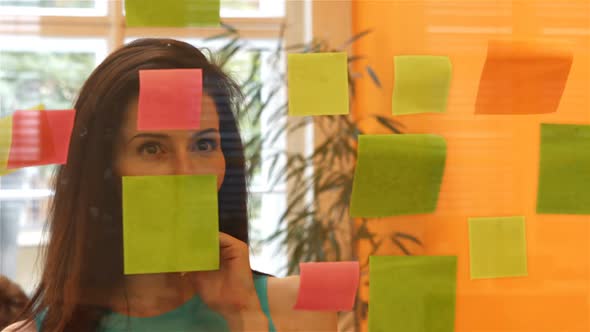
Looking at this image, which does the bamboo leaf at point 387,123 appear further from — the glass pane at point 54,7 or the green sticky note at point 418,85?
the glass pane at point 54,7

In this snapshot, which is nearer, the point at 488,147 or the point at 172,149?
the point at 172,149

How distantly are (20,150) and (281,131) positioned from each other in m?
0.33

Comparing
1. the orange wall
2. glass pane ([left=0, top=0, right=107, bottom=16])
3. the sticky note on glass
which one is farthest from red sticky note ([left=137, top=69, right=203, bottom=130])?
the sticky note on glass

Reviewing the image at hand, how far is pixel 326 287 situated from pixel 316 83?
0.27 metres

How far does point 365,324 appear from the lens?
0.82 metres

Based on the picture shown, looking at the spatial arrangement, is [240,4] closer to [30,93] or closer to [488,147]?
[30,93]

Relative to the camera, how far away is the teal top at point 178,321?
2.55 feet

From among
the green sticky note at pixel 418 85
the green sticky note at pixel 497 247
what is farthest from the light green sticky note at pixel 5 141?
the green sticky note at pixel 497 247

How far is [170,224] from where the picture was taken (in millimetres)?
765

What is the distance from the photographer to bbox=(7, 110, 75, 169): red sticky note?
2.48ft

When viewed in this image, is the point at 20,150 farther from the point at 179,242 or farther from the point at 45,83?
the point at 179,242

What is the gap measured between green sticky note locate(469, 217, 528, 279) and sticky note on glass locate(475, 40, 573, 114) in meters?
0.16

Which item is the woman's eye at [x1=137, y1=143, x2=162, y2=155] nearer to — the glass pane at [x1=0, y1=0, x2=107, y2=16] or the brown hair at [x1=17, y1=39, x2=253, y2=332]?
the brown hair at [x1=17, y1=39, x2=253, y2=332]

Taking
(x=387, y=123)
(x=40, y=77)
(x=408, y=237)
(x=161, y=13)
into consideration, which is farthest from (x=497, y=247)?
(x=40, y=77)
